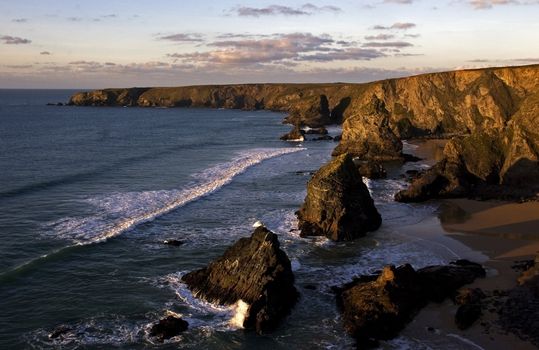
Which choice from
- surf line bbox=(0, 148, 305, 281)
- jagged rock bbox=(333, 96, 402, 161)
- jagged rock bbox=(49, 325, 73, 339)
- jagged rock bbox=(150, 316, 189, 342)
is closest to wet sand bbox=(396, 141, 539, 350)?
jagged rock bbox=(150, 316, 189, 342)

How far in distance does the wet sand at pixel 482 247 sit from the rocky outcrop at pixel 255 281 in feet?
19.6

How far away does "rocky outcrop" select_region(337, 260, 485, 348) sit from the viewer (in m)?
23.1

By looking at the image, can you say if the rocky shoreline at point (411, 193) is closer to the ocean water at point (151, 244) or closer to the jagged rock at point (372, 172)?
the jagged rock at point (372, 172)

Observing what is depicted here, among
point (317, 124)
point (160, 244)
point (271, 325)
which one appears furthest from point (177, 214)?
point (317, 124)

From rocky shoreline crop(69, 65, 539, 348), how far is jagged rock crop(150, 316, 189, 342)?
9.27 ft

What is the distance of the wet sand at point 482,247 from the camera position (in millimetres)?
22297

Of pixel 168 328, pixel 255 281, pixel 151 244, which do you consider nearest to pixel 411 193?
pixel 151 244

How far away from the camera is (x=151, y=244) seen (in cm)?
3541

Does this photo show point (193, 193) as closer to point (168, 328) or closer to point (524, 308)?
point (168, 328)

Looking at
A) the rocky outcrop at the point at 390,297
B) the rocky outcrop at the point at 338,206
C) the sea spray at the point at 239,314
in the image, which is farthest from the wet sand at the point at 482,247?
the sea spray at the point at 239,314

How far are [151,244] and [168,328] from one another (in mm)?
12691

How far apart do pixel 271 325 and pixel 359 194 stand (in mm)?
15705

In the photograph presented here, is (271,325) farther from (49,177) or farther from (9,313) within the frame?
(49,177)

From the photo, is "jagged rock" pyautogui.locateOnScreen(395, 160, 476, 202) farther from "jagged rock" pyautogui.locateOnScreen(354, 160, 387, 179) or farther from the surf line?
the surf line
